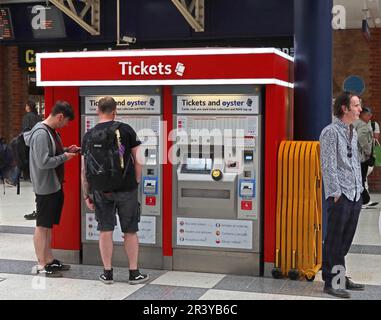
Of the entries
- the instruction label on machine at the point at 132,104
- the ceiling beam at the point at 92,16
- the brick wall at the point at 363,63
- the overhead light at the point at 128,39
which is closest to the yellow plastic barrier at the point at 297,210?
the instruction label on machine at the point at 132,104

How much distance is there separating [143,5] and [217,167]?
6037 millimetres

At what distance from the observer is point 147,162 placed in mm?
5719

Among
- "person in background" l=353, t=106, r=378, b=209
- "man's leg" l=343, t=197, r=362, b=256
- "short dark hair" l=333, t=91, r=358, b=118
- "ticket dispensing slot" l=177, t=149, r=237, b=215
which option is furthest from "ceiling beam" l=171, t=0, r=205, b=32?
"man's leg" l=343, t=197, r=362, b=256

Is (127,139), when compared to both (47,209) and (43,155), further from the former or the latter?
(47,209)

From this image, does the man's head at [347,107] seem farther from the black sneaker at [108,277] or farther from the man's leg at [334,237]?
the black sneaker at [108,277]

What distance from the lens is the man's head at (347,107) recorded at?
4777 mm

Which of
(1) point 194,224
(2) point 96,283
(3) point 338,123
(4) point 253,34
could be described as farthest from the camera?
(4) point 253,34

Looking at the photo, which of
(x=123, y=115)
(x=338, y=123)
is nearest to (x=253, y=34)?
(x=123, y=115)

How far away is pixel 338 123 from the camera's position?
481 centimetres

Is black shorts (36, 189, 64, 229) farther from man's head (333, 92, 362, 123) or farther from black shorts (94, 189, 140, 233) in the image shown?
man's head (333, 92, 362, 123)

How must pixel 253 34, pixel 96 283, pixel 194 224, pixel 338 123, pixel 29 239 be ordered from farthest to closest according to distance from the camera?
pixel 253 34 → pixel 29 239 → pixel 194 224 → pixel 96 283 → pixel 338 123

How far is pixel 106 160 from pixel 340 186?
1.79m

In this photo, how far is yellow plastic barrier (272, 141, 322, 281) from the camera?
528cm

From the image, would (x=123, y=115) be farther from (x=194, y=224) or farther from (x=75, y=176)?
(x=194, y=224)
